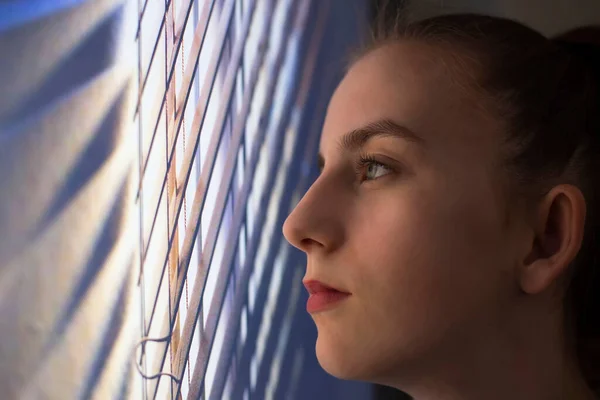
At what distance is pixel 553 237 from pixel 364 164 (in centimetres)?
26

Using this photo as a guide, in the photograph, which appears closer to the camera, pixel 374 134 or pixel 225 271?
pixel 374 134

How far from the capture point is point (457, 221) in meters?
0.79

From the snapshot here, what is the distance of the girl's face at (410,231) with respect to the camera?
0.77m

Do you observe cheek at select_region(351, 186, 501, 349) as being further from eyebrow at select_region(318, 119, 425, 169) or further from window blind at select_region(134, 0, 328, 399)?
window blind at select_region(134, 0, 328, 399)

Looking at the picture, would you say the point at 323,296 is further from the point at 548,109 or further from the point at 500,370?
the point at 548,109

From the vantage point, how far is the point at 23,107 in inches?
23.9

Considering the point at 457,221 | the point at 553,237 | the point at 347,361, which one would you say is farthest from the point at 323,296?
the point at 553,237

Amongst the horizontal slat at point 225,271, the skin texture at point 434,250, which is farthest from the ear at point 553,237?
the horizontal slat at point 225,271

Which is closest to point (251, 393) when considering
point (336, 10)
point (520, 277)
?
point (520, 277)

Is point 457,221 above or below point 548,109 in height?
below

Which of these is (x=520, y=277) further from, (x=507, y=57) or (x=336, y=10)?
(x=336, y=10)

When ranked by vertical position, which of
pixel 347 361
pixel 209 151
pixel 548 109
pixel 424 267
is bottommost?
pixel 347 361

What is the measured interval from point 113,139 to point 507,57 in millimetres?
517

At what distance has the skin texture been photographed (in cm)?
77
